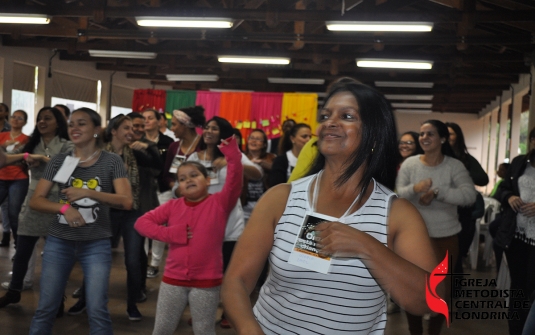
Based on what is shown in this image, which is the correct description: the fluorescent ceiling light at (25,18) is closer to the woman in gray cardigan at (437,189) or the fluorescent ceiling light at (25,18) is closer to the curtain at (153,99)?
the curtain at (153,99)

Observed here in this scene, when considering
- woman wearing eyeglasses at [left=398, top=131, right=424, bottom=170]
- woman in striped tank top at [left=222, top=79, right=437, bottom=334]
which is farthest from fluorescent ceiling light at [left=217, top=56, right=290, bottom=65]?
woman in striped tank top at [left=222, top=79, right=437, bottom=334]

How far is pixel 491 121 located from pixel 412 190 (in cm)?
1884

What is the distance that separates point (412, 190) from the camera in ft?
15.2

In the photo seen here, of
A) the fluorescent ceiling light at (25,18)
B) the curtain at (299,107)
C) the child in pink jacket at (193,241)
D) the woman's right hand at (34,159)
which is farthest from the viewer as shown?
the curtain at (299,107)

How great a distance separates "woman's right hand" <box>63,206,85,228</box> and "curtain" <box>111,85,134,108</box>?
596 inches

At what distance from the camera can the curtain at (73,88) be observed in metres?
15.6

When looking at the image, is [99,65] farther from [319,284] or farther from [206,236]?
[319,284]

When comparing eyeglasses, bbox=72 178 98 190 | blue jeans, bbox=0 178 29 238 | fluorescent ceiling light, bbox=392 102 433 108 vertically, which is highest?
fluorescent ceiling light, bbox=392 102 433 108

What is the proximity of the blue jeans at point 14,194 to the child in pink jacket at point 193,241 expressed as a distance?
3.07 m

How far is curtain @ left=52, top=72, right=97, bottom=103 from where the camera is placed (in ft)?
51.2

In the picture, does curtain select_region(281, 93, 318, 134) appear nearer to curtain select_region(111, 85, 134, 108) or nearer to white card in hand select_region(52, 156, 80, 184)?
white card in hand select_region(52, 156, 80, 184)

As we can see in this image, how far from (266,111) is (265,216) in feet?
31.2

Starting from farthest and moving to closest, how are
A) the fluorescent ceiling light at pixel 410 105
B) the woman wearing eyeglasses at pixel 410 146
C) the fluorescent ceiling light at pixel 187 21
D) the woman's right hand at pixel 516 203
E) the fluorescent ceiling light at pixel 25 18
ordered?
1. the fluorescent ceiling light at pixel 410 105
2. the fluorescent ceiling light at pixel 25 18
3. the fluorescent ceiling light at pixel 187 21
4. the woman wearing eyeglasses at pixel 410 146
5. the woman's right hand at pixel 516 203

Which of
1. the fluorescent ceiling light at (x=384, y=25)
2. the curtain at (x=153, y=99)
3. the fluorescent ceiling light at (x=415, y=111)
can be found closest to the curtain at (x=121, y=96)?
the curtain at (x=153, y=99)
